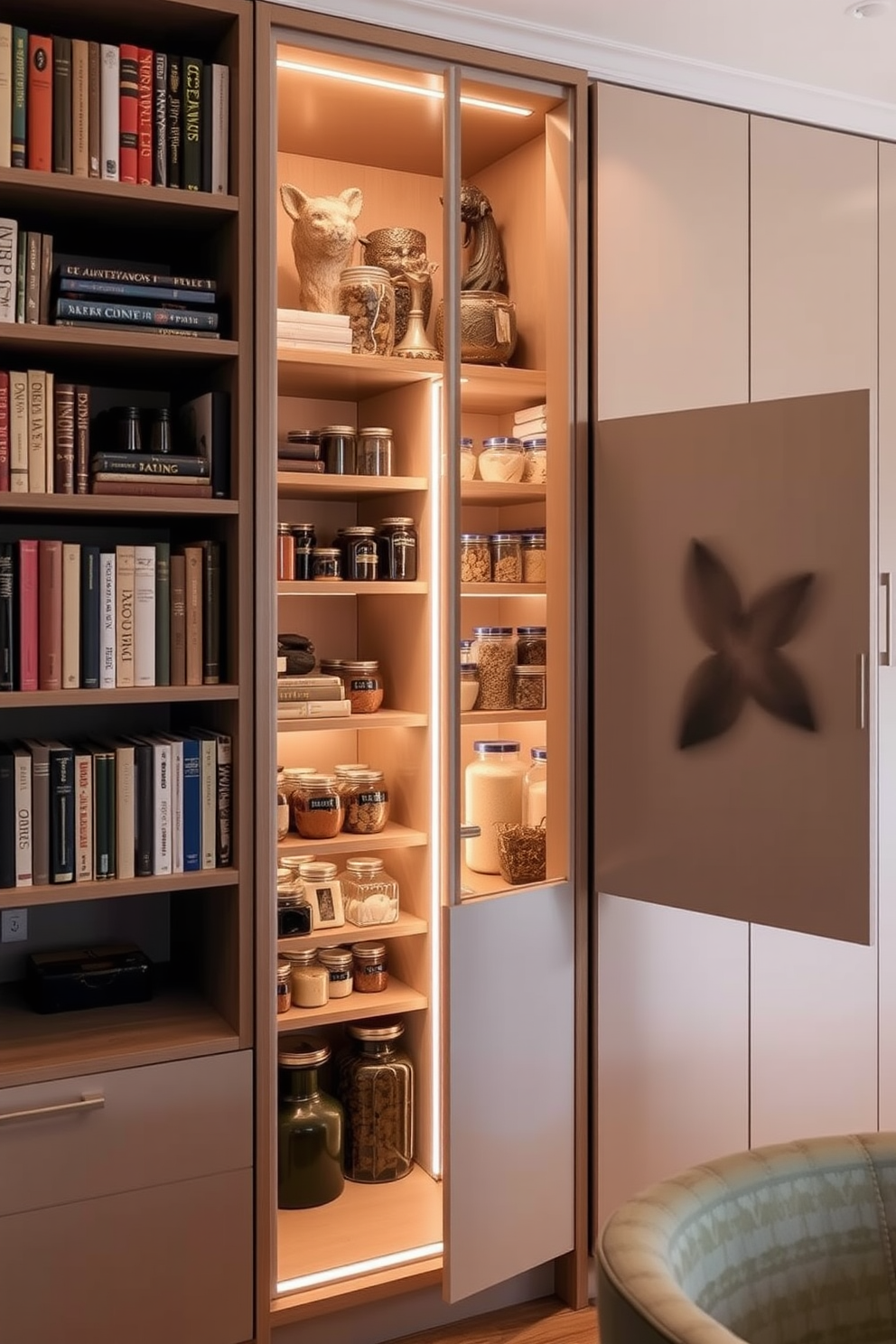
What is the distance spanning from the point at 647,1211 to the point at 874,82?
2390 mm

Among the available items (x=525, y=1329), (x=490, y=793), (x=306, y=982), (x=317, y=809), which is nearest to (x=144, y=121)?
(x=317, y=809)

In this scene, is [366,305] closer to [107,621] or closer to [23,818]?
[107,621]

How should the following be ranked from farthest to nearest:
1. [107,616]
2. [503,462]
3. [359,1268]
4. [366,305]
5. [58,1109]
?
[503,462] < [366,305] < [359,1268] < [107,616] < [58,1109]

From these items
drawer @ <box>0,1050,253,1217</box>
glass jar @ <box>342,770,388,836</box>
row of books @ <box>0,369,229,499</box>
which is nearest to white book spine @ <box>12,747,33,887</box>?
drawer @ <box>0,1050,253,1217</box>

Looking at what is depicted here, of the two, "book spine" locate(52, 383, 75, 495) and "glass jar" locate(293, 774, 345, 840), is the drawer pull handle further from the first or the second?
"book spine" locate(52, 383, 75, 495)

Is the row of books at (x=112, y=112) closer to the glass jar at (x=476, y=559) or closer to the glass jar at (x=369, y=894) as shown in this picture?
the glass jar at (x=476, y=559)

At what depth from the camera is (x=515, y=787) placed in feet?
8.85

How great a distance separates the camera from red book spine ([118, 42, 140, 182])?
217 centimetres

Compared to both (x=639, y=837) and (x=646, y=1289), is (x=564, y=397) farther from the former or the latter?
(x=646, y=1289)

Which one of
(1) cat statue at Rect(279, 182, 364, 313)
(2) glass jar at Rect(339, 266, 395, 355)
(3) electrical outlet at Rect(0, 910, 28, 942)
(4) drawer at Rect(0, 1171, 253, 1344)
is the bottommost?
(4) drawer at Rect(0, 1171, 253, 1344)

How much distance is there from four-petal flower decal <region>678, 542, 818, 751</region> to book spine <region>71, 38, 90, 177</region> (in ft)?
4.25

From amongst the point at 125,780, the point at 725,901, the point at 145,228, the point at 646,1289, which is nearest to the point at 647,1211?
the point at 646,1289

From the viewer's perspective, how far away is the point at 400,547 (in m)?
2.61

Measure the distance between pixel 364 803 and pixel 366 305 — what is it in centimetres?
104
